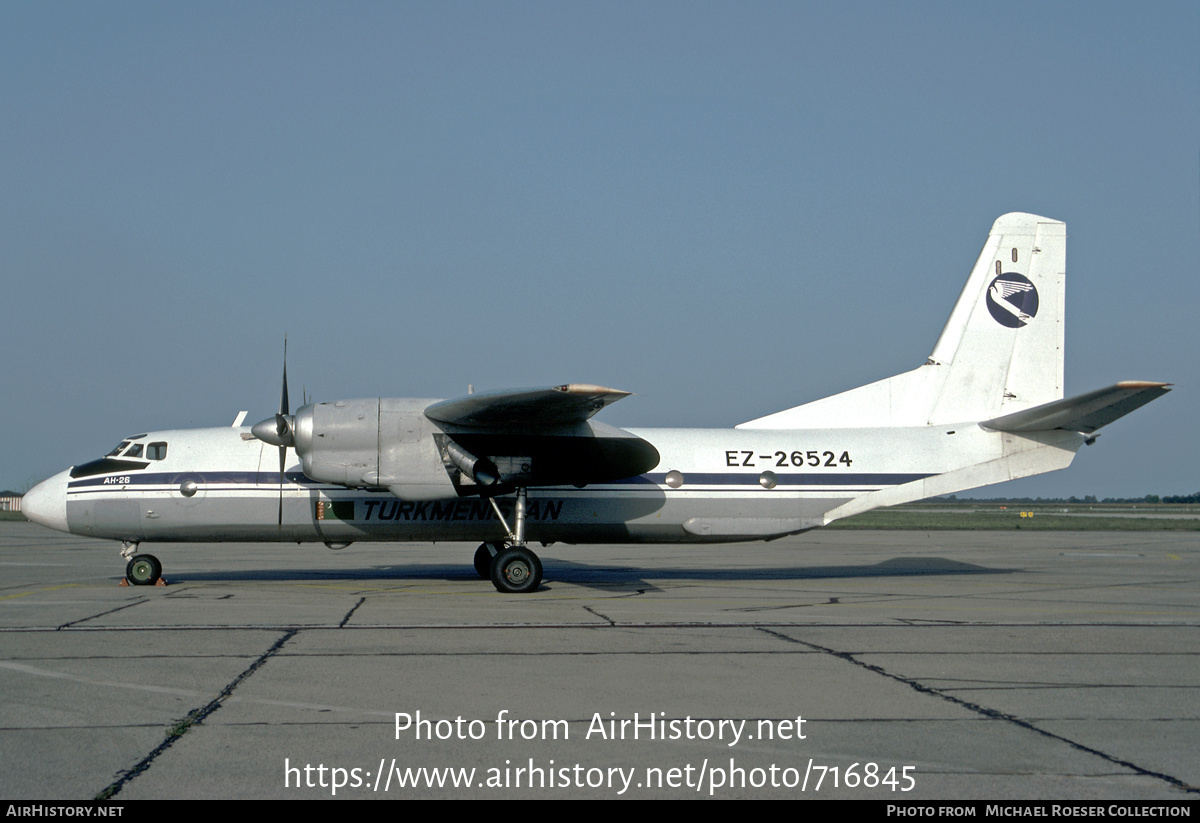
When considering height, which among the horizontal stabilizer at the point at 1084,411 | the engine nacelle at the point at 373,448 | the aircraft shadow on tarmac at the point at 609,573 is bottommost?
the aircraft shadow on tarmac at the point at 609,573

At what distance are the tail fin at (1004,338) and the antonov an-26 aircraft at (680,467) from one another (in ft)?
0.09

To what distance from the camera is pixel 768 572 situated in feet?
71.5

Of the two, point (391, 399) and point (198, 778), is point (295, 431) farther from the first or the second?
point (198, 778)

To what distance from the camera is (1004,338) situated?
1906 centimetres

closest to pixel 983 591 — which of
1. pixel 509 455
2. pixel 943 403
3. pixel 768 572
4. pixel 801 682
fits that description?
pixel 943 403

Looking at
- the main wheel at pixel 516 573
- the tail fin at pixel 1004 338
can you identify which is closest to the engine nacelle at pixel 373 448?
the main wheel at pixel 516 573

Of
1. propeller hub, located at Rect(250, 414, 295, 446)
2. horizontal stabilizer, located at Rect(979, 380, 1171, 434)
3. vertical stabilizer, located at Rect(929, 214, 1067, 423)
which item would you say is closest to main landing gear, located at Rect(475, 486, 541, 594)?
propeller hub, located at Rect(250, 414, 295, 446)

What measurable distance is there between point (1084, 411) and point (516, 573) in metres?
10.4

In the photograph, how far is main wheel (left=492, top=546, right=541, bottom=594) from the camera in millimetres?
16453

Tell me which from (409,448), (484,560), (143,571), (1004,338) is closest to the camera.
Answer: (409,448)

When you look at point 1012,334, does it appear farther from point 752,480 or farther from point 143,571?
point 143,571

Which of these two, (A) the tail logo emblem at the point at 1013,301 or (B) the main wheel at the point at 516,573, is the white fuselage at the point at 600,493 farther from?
(A) the tail logo emblem at the point at 1013,301

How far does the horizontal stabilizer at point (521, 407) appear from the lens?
48.2 feet

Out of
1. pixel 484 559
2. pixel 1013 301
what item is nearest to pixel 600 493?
pixel 484 559
